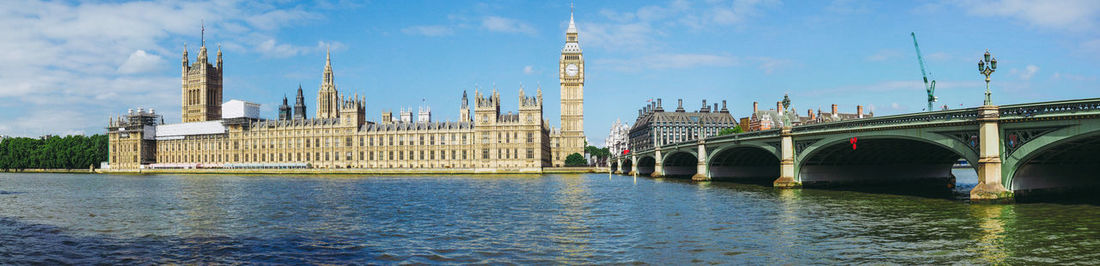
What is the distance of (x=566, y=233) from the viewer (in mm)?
28734

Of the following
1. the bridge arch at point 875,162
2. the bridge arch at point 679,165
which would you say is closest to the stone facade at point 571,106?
the bridge arch at point 679,165

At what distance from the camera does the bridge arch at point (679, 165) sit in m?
100

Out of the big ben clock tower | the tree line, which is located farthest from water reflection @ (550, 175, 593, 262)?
the tree line

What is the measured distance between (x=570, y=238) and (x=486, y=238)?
3.10 meters

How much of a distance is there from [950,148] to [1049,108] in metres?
5.71

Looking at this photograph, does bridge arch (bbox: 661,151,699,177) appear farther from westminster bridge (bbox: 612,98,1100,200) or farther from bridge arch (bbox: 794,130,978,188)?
bridge arch (bbox: 794,130,978,188)

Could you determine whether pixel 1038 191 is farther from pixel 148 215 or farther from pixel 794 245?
pixel 148 215

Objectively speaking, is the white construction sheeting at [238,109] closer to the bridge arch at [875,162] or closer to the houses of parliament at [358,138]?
the houses of parliament at [358,138]

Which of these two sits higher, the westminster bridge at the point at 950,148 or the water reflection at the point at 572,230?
the westminster bridge at the point at 950,148

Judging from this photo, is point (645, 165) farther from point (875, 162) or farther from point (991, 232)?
point (991, 232)

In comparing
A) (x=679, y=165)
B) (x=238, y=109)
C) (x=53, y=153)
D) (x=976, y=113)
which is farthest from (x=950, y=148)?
(x=53, y=153)

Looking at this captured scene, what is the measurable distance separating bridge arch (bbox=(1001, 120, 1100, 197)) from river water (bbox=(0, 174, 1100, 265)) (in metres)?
2.12

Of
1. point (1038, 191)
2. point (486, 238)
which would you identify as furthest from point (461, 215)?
point (1038, 191)

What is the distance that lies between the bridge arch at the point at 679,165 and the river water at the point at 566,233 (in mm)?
54643
